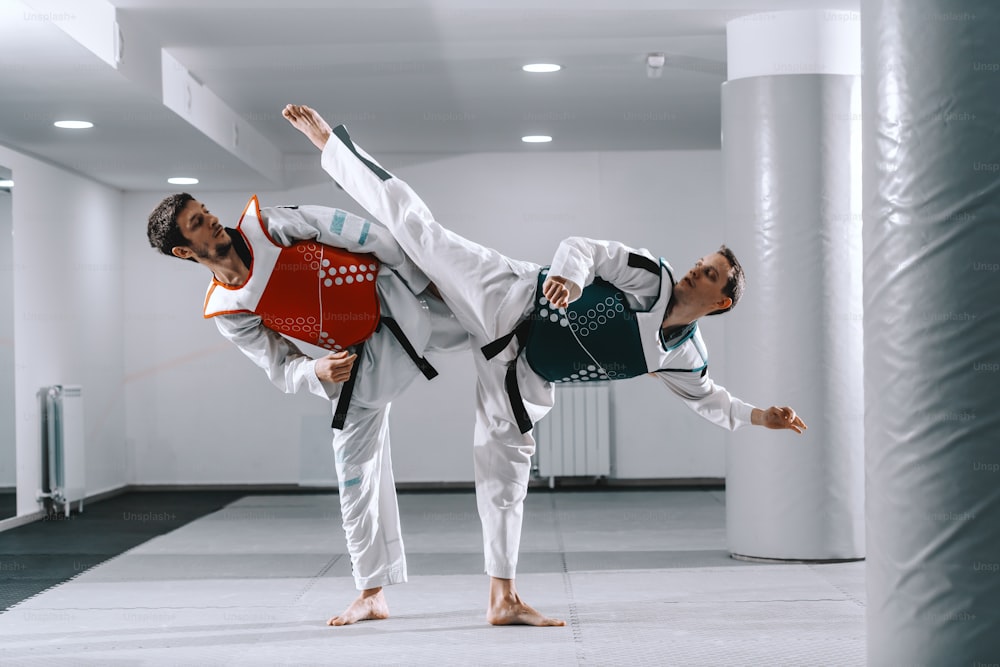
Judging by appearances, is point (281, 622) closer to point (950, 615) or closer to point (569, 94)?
point (950, 615)

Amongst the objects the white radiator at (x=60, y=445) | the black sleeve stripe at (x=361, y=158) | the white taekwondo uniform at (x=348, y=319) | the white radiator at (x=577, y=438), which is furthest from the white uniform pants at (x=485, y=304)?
the white radiator at (x=577, y=438)

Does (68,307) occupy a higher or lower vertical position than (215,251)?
lower

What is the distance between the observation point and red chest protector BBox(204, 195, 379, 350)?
10.2ft

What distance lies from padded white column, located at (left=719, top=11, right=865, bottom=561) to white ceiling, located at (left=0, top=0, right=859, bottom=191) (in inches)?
10.1

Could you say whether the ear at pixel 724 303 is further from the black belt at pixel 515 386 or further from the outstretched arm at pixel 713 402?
the black belt at pixel 515 386

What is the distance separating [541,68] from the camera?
5676mm

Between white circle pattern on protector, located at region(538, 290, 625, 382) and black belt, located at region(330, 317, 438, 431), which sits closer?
white circle pattern on protector, located at region(538, 290, 625, 382)

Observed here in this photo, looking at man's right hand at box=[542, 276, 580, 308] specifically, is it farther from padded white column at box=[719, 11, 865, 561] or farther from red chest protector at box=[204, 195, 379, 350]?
padded white column at box=[719, 11, 865, 561]

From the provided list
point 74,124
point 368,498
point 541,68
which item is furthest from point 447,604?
point 74,124

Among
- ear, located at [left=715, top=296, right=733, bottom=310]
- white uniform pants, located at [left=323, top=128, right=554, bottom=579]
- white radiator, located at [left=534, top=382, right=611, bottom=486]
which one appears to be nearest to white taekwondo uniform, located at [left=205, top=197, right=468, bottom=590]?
white uniform pants, located at [left=323, top=128, right=554, bottom=579]

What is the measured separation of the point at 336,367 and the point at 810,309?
95.5 inches

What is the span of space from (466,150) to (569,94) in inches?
70.7

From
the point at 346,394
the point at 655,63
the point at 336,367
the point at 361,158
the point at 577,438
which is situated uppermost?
the point at 655,63

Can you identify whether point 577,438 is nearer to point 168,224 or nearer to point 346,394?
point 346,394
